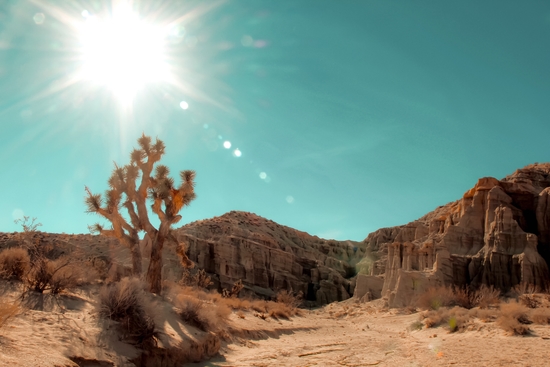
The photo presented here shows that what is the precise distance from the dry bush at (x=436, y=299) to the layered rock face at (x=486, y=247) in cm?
425

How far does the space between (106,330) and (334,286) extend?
52877 millimetres

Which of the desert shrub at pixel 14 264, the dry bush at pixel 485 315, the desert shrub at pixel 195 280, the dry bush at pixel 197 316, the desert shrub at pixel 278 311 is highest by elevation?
the desert shrub at pixel 14 264

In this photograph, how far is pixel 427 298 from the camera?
2869 cm

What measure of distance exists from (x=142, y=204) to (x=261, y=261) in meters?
41.1

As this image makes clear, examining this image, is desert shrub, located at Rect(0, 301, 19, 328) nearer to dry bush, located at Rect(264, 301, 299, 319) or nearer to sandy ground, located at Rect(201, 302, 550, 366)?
sandy ground, located at Rect(201, 302, 550, 366)

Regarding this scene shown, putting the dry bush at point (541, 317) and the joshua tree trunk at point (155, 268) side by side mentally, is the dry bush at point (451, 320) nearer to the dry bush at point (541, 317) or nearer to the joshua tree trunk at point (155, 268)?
the dry bush at point (541, 317)

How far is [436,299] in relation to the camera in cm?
2733

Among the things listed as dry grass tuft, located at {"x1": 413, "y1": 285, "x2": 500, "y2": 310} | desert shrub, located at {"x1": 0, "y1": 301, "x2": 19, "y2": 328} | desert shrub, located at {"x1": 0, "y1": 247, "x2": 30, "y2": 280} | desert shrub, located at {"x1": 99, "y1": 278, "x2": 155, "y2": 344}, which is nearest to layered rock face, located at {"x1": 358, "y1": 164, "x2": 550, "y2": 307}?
dry grass tuft, located at {"x1": 413, "y1": 285, "x2": 500, "y2": 310}

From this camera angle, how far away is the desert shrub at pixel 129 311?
10.3 metres

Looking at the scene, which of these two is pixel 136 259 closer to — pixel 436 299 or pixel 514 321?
pixel 514 321

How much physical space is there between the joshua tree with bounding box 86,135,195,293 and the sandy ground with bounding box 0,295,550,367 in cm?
519

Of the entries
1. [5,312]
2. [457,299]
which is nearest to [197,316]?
[5,312]

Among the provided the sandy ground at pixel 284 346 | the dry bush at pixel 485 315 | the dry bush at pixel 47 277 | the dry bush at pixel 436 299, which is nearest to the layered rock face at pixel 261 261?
the dry bush at pixel 436 299

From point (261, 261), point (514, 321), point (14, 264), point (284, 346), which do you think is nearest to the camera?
point (14, 264)
